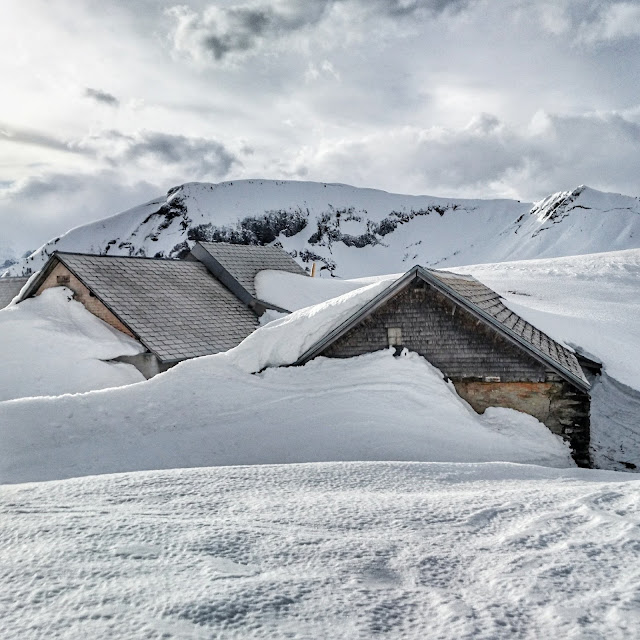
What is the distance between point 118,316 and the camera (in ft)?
59.2

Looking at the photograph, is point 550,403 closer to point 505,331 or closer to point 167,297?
point 505,331

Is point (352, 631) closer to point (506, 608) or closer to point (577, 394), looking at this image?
point (506, 608)

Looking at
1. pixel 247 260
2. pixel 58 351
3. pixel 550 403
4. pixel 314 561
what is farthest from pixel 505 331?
pixel 247 260

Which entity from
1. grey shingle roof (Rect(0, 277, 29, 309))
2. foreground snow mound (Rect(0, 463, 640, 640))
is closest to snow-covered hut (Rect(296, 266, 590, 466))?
foreground snow mound (Rect(0, 463, 640, 640))

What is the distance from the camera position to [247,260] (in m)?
25.7

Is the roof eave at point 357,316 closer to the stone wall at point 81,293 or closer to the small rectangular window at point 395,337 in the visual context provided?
Answer: the small rectangular window at point 395,337

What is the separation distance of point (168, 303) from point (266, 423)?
34.3 feet

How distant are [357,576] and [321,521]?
1.19 m

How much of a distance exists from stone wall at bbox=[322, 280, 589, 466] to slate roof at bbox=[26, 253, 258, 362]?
703 cm

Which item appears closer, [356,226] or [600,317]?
[600,317]

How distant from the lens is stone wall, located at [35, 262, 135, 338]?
1846 cm

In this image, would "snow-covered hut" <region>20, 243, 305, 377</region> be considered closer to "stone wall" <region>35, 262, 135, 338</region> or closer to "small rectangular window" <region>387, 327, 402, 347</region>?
"stone wall" <region>35, 262, 135, 338</region>

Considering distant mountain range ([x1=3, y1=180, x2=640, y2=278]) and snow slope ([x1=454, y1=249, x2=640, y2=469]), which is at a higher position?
distant mountain range ([x1=3, y1=180, x2=640, y2=278])

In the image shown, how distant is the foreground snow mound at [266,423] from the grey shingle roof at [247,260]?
11595 millimetres
